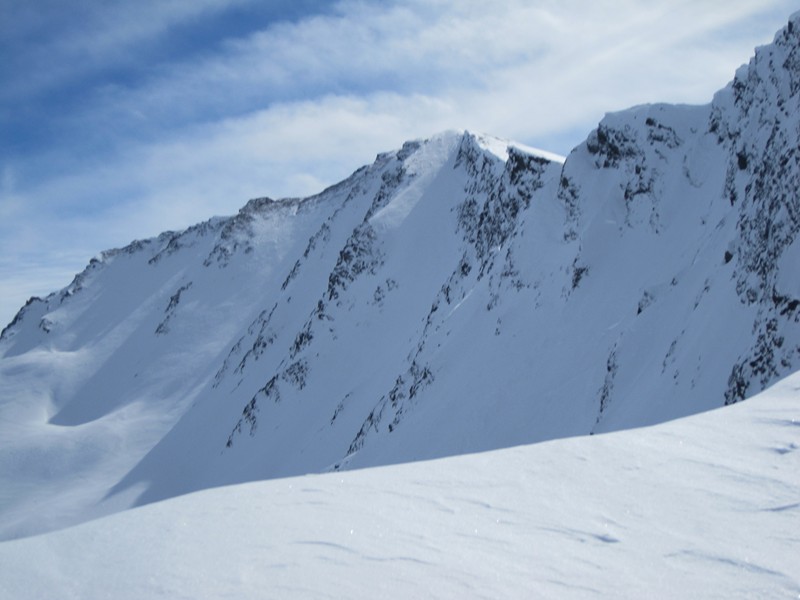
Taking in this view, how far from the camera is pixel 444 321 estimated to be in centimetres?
4906

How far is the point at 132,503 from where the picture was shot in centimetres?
6706

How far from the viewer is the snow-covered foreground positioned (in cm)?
446

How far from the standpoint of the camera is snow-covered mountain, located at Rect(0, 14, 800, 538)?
25.8 m

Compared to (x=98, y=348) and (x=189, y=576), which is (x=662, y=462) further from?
(x=98, y=348)

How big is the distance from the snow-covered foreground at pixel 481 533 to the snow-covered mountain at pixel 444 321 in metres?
14.9

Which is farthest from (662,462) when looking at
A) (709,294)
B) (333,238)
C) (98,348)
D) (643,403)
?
(98,348)

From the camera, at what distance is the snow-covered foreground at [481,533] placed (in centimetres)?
446

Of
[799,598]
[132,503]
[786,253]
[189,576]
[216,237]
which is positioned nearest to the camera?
[799,598]

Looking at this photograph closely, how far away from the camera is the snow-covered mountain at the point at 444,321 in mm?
25844

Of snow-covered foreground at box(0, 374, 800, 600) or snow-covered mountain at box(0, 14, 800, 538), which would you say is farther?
snow-covered mountain at box(0, 14, 800, 538)

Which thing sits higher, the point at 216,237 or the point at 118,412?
the point at 216,237

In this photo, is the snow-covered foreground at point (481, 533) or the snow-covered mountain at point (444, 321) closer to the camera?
the snow-covered foreground at point (481, 533)

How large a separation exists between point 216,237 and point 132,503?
68.1 metres

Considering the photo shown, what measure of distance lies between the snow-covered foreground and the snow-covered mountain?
14908 mm
